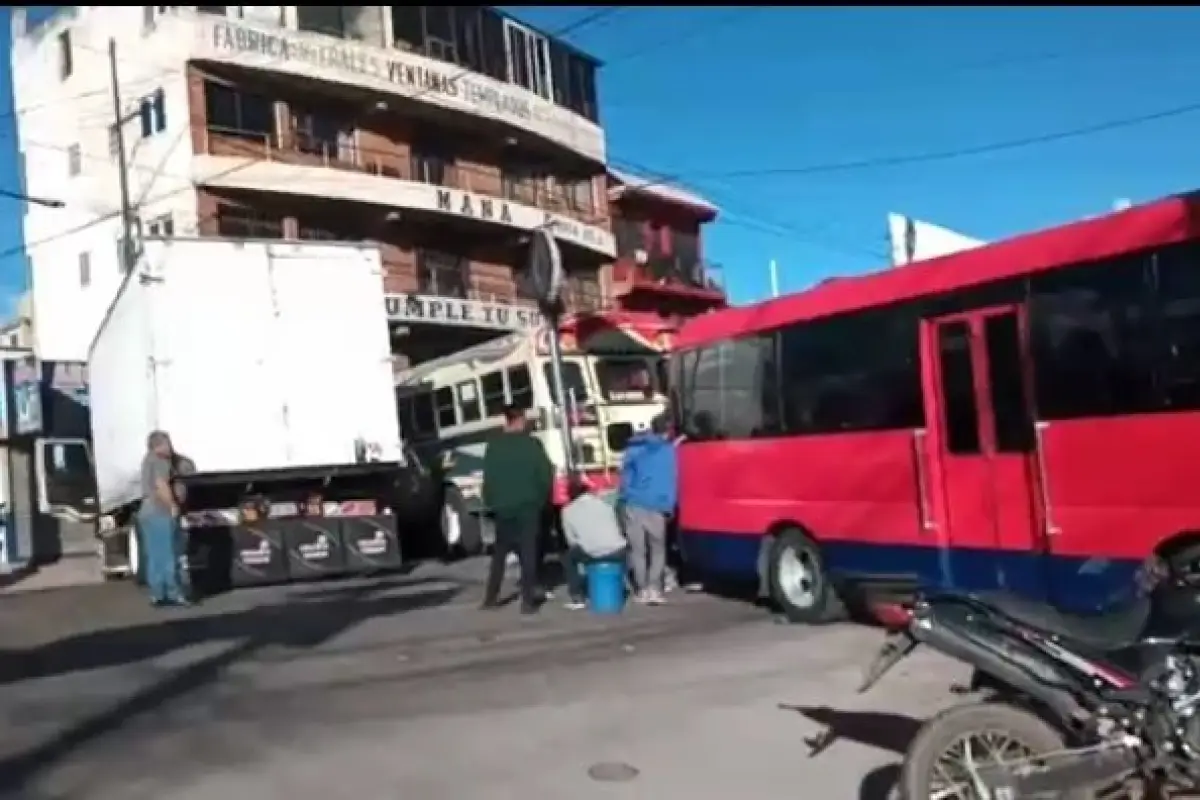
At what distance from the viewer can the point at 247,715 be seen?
833 centimetres

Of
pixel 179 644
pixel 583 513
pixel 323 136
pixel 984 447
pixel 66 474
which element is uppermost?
Answer: pixel 323 136

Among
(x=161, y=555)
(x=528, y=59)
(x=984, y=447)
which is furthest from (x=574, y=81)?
(x=984, y=447)

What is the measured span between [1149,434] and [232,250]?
1108 cm

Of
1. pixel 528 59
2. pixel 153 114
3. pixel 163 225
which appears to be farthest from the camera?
pixel 528 59

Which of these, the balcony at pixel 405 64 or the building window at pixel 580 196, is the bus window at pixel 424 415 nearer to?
the balcony at pixel 405 64

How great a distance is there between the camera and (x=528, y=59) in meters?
43.3

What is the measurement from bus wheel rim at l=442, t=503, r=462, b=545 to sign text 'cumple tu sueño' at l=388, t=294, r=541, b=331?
15.1 meters

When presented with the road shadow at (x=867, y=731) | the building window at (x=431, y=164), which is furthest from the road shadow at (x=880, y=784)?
the building window at (x=431, y=164)

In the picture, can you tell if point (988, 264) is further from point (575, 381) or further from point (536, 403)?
point (536, 403)

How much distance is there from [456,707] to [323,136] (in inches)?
1229

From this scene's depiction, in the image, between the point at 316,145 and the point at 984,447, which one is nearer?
the point at 984,447

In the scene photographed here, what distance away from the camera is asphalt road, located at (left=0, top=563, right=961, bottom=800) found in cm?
665

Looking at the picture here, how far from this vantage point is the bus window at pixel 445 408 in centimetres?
2077

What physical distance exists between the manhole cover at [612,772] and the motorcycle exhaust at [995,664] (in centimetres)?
183
